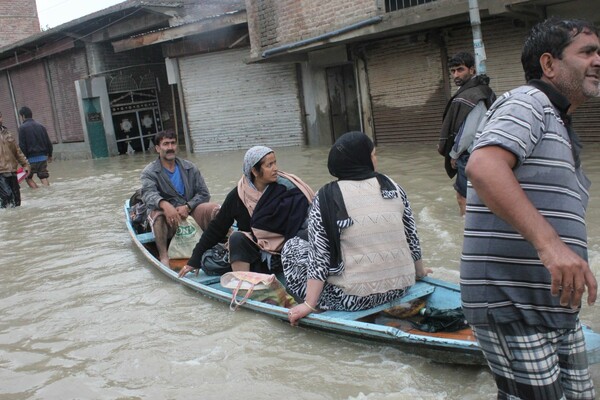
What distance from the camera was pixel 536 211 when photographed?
1.80 m

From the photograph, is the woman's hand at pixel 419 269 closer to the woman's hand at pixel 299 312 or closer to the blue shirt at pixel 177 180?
the woman's hand at pixel 299 312

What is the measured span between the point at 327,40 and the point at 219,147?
641 centimetres

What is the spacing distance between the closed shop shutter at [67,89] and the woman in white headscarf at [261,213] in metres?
17.6

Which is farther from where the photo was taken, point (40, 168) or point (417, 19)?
point (40, 168)

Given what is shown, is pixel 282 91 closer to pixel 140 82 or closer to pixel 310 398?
pixel 140 82

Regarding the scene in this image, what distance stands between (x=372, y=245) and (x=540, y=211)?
1.80 meters

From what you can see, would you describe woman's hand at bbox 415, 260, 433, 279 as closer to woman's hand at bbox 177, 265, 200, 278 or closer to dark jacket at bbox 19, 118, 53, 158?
woman's hand at bbox 177, 265, 200, 278

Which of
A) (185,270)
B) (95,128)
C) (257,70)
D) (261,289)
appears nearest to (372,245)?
(261,289)

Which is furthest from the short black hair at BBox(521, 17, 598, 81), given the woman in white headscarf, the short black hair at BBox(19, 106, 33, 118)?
the short black hair at BBox(19, 106, 33, 118)

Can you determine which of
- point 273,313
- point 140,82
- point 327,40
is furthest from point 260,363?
point 140,82

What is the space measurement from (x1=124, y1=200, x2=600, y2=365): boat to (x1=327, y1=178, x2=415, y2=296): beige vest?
0.63ft

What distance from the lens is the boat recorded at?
11.3ft

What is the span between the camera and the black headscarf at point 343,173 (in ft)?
11.6

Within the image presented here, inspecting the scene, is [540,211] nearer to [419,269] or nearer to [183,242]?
[419,269]
